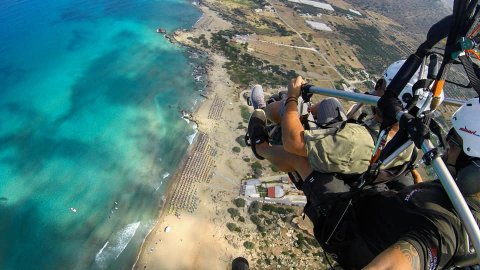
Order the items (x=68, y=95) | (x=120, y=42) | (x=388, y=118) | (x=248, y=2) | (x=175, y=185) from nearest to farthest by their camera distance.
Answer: (x=388, y=118) < (x=175, y=185) < (x=68, y=95) < (x=120, y=42) < (x=248, y=2)

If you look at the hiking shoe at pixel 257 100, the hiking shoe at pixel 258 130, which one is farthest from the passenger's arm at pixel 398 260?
the hiking shoe at pixel 257 100

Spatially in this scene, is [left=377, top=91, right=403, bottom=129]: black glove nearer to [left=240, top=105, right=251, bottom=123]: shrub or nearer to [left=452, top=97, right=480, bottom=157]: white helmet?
[left=452, top=97, right=480, bottom=157]: white helmet

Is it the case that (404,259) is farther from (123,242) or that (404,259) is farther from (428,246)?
(123,242)

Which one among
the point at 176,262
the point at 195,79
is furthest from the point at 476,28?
the point at 195,79

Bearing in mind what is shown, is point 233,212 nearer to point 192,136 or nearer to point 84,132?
point 192,136

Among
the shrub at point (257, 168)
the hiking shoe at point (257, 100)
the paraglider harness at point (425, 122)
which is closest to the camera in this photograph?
the paraglider harness at point (425, 122)

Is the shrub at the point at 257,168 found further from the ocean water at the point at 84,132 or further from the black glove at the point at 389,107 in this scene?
A: the black glove at the point at 389,107
